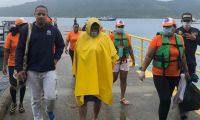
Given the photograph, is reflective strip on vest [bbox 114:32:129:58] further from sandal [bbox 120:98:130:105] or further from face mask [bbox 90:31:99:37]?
face mask [bbox 90:31:99:37]

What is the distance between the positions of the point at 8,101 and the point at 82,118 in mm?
2253

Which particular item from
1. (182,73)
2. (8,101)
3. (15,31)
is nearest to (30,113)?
(8,101)

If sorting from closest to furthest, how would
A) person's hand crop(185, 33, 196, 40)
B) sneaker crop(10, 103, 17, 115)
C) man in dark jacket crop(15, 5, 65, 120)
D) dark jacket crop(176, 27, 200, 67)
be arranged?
man in dark jacket crop(15, 5, 65, 120) → person's hand crop(185, 33, 196, 40) → dark jacket crop(176, 27, 200, 67) → sneaker crop(10, 103, 17, 115)

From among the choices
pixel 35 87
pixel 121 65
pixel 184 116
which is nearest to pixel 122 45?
pixel 121 65

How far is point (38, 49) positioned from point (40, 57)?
0.12 m

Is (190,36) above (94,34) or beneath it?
beneath

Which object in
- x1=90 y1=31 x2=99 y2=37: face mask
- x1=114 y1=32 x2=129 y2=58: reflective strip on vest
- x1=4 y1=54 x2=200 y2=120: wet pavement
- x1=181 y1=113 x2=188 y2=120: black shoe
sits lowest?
x1=4 y1=54 x2=200 y2=120: wet pavement

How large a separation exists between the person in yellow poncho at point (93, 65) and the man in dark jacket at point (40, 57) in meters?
0.38

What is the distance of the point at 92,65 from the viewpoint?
18.9 ft

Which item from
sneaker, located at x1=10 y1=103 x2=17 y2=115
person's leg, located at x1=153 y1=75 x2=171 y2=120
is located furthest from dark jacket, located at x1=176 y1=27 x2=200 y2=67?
sneaker, located at x1=10 y1=103 x2=17 y2=115

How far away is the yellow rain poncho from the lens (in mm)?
5758

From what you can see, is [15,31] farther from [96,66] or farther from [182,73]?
[182,73]

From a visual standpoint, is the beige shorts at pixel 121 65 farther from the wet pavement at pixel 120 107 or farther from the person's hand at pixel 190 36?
the person's hand at pixel 190 36

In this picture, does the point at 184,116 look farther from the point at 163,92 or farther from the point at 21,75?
the point at 21,75
